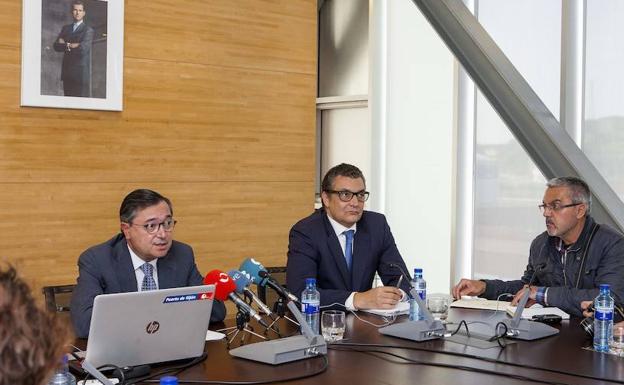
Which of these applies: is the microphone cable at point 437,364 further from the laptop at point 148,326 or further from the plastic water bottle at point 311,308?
the laptop at point 148,326

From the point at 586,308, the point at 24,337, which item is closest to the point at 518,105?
the point at 586,308

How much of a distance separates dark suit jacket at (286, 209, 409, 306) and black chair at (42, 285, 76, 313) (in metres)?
1.01

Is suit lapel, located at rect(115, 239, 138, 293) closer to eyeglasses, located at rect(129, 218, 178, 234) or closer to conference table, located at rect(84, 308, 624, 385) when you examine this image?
eyeglasses, located at rect(129, 218, 178, 234)

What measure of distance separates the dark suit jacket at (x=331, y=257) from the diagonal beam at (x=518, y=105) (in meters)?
1.13

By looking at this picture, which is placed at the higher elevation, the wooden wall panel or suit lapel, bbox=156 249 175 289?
the wooden wall panel

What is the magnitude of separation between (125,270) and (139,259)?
0.28ft

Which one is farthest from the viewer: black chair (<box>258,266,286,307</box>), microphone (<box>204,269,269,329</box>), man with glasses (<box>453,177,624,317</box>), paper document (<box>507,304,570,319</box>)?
black chair (<box>258,266,286,307</box>)

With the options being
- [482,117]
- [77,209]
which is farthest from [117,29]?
[482,117]

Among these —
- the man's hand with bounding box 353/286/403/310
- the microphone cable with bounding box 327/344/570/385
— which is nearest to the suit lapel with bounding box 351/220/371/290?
the man's hand with bounding box 353/286/403/310

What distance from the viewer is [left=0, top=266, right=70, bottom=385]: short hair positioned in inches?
37.1

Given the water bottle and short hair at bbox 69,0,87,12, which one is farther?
short hair at bbox 69,0,87,12

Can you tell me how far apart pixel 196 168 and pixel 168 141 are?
0.89 feet

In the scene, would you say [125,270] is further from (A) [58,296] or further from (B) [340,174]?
(B) [340,174]

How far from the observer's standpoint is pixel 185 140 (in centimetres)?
528
